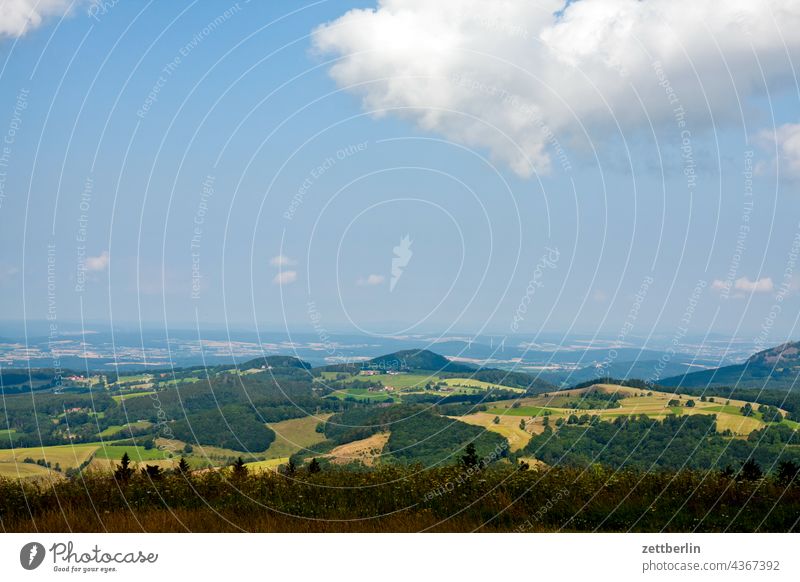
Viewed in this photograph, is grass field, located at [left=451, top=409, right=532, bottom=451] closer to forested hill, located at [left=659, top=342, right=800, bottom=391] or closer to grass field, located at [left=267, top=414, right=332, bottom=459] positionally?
grass field, located at [left=267, top=414, right=332, bottom=459]

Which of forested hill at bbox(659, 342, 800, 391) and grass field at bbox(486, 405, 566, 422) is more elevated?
forested hill at bbox(659, 342, 800, 391)

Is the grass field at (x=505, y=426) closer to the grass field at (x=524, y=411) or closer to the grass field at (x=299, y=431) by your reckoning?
the grass field at (x=524, y=411)

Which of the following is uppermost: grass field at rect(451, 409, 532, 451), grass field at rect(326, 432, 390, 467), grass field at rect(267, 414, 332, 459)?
grass field at rect(451, 409, 532, 451)

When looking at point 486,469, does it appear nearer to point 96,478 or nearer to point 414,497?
point 414,497

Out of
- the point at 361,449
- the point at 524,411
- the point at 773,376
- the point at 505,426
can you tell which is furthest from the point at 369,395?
the point at 773,376

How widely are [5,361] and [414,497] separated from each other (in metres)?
15.1

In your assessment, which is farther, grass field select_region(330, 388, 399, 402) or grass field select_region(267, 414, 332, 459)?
grass field select_region(267, 414, 332, 459)

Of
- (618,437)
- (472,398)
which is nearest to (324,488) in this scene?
(618,437)

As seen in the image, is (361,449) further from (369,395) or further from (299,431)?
(299,431)

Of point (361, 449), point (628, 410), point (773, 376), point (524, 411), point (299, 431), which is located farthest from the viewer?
point (773, 376)

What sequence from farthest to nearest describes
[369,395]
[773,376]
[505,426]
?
1. [773,376]
2. [505,426]
3. [369,395]

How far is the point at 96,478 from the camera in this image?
16.2 m

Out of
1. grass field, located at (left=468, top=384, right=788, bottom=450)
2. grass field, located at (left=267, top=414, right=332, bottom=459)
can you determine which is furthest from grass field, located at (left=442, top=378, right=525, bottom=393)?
grass field, located at (left=267, top=414, right=332, bottom=459)
